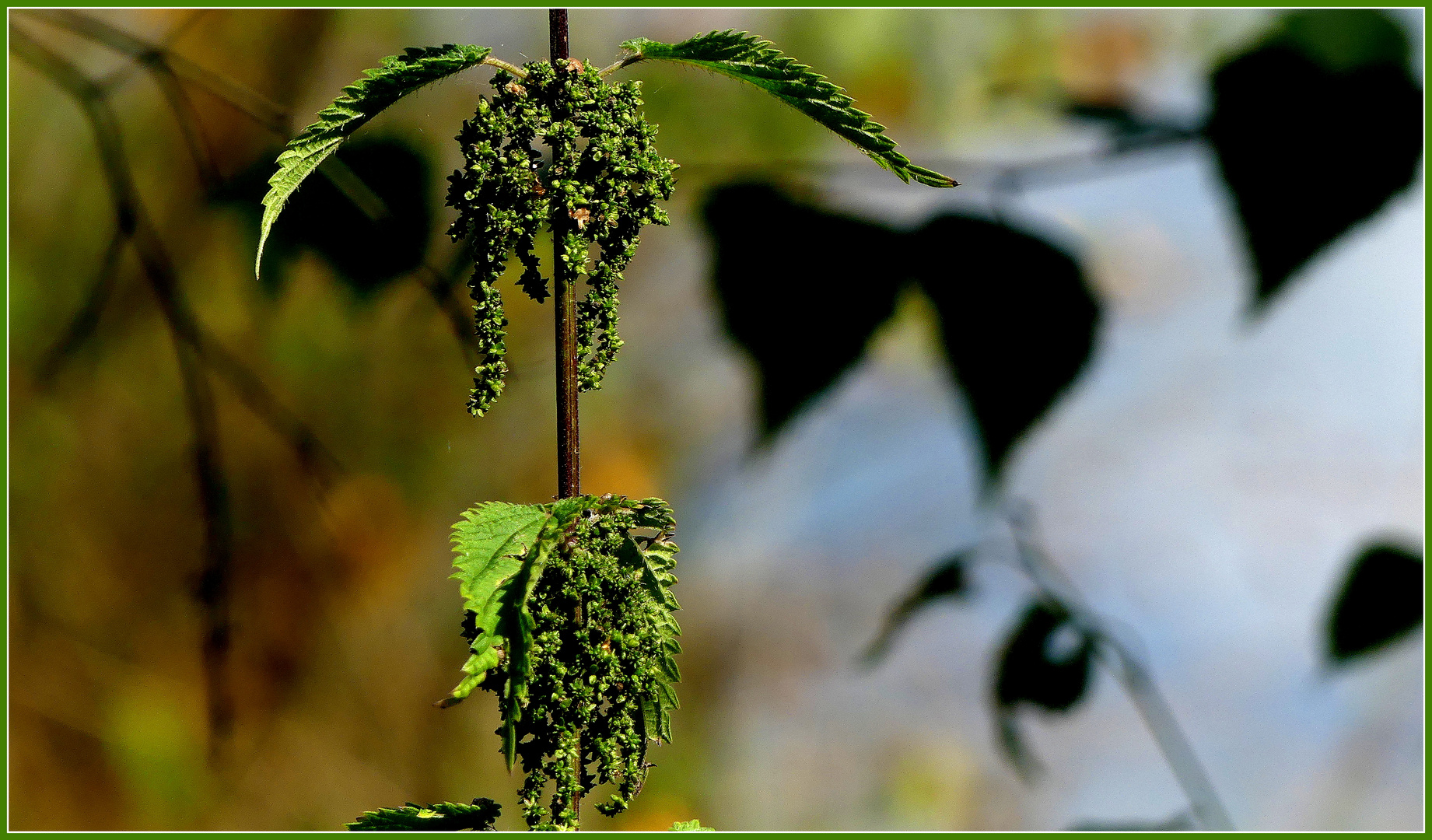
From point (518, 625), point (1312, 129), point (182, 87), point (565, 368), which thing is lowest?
point (518, 625)

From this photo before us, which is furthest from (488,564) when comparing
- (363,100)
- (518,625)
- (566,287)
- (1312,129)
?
(1312,129)

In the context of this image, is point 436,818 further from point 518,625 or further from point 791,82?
point 791,82

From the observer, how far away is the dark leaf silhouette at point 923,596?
108cm

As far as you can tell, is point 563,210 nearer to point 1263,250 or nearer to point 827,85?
point 827,85

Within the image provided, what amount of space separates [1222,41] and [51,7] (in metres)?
1.32

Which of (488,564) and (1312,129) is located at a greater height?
(1312,129)

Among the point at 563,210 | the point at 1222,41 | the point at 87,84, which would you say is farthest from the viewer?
the point at 87,84

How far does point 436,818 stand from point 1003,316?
0.75 meters

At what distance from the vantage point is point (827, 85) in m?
0.67

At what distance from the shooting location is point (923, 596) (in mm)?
1081

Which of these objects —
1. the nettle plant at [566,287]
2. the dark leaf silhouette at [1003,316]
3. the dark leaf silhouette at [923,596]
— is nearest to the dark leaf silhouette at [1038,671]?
the dark leaf silhouette at [923,596]

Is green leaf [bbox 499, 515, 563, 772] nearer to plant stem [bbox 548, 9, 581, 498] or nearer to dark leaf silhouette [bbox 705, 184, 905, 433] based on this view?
plant stem [bbox 548, 9, 581, 498]

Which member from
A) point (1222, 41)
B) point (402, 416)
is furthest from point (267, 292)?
point (1222, 41)

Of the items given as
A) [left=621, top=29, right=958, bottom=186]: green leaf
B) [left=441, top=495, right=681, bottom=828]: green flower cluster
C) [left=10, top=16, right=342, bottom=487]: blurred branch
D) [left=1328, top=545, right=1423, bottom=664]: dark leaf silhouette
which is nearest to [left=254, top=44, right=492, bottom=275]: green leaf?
[left=621, top=29, right=958, bottom=186]: green leaf
